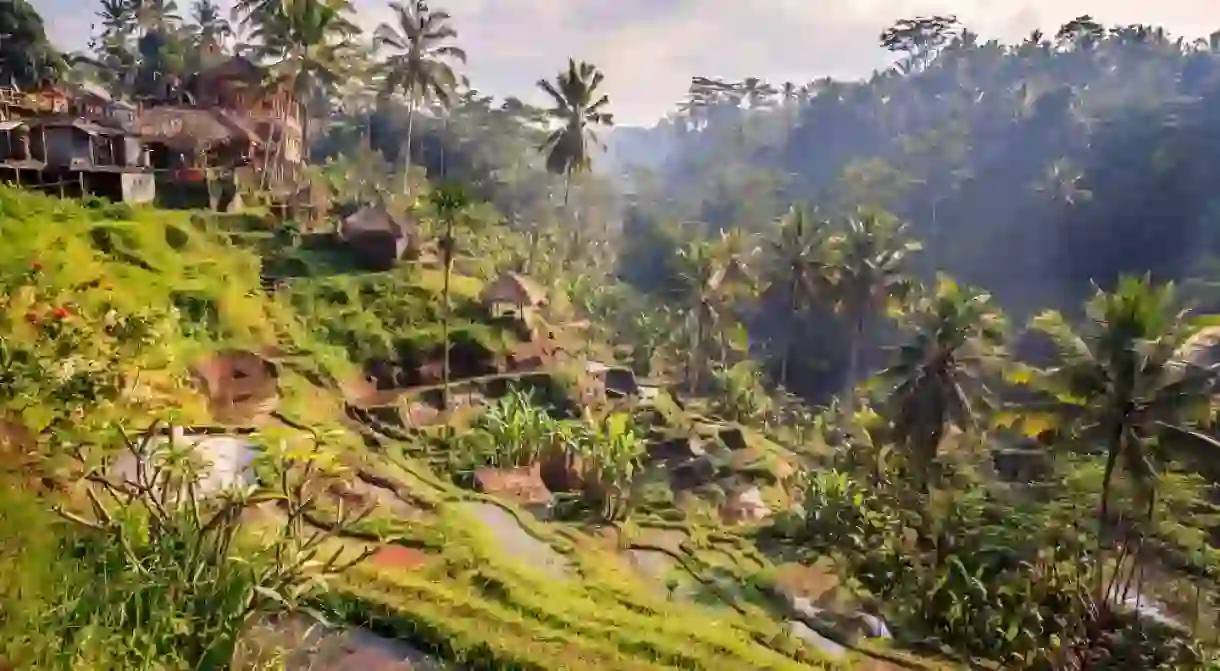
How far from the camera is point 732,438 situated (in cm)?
3069

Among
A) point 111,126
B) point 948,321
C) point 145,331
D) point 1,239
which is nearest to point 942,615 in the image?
point 948,321

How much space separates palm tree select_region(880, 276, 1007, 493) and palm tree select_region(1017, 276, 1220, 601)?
5110 mm

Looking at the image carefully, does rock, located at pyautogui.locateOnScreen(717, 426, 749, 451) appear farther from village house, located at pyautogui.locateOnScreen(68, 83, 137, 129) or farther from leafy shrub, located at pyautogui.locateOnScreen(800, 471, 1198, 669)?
village house, located at pyautogui.locateOnScreen(68, 83, 137, 129)

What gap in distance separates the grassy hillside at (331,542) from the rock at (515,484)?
3.08ft

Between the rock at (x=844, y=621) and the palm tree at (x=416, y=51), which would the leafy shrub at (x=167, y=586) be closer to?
the rock at (x=844, y=621)

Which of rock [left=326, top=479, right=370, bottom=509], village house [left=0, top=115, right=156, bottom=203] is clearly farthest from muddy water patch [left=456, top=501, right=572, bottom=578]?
village house [left=0, top=115, right=156, bottom=203]

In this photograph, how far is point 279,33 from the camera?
33094mm

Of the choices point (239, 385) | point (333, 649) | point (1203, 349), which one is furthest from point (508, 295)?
point (333, 649)

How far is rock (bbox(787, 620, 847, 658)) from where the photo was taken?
14.5m

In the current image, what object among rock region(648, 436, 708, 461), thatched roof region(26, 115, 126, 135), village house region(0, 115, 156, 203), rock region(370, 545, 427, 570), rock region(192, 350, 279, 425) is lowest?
rock region(648, 436, 708, 461)

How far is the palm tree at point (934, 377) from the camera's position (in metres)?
21.7

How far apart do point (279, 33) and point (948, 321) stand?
25.9m

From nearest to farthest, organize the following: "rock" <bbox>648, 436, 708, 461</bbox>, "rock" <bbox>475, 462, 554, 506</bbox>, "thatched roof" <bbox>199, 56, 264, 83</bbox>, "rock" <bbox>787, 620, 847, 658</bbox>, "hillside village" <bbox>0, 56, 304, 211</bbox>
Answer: "rock" <bbox>787, 620, 847, 658</bbox>
"rock" <bbox>475, 462, 554, 506</bbox>
"rock" <bbox>648, 436, 708, 461</bbox>
"hillside village" <bbox>0, 56, 304, 211</bbox>
"thatched roof" <bbox>199, 56, 264, 83</bbox>

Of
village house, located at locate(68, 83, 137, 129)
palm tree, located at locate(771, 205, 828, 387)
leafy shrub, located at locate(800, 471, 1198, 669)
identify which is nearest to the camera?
leafy shrub, located at locate(800, 471, 1198, 669)
